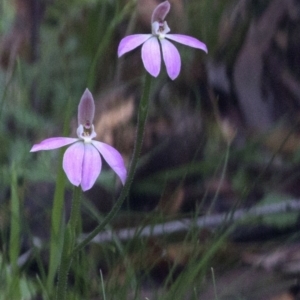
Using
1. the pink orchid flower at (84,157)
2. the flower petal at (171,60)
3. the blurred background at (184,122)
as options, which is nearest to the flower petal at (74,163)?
the pink orchid flower at (84,157)

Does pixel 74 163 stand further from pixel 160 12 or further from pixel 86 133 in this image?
pixel 160 12

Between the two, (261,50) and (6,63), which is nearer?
(261,50)

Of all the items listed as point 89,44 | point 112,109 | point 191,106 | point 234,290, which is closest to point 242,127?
point 191,106

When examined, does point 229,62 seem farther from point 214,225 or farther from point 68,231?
point 68,231

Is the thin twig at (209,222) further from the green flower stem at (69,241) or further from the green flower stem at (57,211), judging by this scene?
the green flower stem at (69,241)

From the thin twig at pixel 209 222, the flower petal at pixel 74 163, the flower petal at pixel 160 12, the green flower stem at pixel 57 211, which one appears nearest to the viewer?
the flower petal at pixel 74 163

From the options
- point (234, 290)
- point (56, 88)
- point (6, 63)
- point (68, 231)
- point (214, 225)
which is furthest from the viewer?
point (6, 63)

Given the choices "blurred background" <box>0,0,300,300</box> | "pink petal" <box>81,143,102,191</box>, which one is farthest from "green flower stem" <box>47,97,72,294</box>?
"pink petal" <box>81,143,102,191</box>
